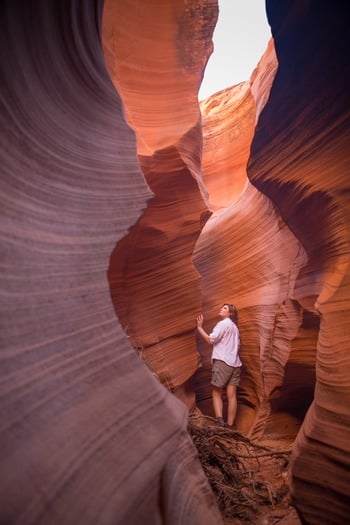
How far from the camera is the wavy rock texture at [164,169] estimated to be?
4.66 metres

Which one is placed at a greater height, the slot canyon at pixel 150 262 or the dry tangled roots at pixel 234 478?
the slot canyon at pixel 150 262

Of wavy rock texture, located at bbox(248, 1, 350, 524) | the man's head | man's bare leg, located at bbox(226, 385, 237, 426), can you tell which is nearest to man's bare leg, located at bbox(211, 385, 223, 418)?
man's bare leg, located at bbox(226, 385, 237, 426)

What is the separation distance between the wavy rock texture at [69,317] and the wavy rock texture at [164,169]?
2697mm

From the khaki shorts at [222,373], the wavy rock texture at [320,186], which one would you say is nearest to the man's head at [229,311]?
the khaki shorts at [222,373]

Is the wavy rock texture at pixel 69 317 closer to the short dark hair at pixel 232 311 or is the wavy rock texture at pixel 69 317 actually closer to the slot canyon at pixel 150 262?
the slot canyon at pixel 150 262

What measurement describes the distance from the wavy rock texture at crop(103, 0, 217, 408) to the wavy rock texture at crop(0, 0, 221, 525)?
8.85 feet

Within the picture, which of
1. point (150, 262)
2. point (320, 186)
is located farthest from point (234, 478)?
point (150, 262)

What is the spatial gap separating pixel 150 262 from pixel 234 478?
259 cm

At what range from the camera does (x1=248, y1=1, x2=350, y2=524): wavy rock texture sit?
2.55 metres

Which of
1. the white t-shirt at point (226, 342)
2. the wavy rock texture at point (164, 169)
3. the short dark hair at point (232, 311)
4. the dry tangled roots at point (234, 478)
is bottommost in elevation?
the dry tangled roots at point (234, 478)

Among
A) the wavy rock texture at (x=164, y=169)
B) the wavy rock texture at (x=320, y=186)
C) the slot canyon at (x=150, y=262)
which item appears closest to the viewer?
the slot canyon at (x=150, y=262)

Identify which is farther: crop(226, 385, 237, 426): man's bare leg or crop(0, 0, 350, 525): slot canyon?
crop(226, 385, 237, 426): man's bare leg

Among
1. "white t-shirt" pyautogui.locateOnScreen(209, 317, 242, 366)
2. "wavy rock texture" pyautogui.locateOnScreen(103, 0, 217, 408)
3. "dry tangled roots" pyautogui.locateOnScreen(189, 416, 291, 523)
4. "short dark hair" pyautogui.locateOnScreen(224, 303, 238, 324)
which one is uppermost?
"wavy rock texture" pyautogui.locateOnScreen(103, 0, 217, 408)

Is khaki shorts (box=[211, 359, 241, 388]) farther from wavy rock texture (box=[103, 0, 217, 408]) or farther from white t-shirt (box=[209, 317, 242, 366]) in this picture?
wavy rock texture (box=[103, 0, 217, 408])
